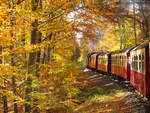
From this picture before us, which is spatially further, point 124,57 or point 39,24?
point 124,57

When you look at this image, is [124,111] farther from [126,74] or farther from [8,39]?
[126,74]

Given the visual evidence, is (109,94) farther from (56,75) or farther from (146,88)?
(146,88)

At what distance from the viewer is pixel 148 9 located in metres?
25.9

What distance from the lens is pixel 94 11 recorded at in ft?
37.1

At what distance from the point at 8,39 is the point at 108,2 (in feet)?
18.9

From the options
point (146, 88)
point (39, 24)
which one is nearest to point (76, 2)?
point (39, 24)

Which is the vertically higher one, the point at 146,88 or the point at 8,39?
the point at 8,39

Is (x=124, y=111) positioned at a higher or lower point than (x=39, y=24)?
lower

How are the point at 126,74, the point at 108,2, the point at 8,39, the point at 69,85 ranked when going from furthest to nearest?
the point at 126,74 → the point at 69,85 → the point at 108,2 → the point at 8,39

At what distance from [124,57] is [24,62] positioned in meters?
7.65

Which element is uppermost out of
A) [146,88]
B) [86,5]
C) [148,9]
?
[148,9]

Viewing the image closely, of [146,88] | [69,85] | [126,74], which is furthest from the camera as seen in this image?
[126,74]

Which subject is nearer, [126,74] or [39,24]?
[39,24]

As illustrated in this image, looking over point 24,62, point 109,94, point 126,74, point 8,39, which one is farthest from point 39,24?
point 126,74
